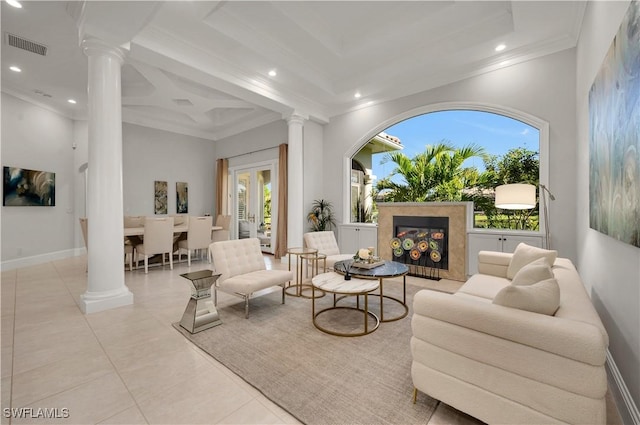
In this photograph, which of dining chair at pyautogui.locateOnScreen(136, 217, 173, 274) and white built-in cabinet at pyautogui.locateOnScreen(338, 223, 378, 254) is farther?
white built-in cabinet at pyautogui.locateOnScreen(338, 223, 378, 254)

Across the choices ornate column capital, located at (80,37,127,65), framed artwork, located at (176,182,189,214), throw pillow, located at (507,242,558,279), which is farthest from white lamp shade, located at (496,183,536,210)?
framed artwork, located at (176,182,189,214)

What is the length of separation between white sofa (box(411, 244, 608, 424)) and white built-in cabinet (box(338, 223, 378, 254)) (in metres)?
3.93

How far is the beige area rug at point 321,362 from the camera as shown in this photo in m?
1.67

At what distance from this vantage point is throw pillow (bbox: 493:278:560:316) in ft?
4.61

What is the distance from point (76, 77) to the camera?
4852 mm

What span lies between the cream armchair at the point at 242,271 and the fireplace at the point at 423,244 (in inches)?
86.6

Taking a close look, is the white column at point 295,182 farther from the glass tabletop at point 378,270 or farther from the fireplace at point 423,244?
the glass tabletop at point 378,270

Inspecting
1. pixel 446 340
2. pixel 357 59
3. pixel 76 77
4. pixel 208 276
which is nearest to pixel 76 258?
pixel 76 77

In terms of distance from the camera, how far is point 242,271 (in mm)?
3361

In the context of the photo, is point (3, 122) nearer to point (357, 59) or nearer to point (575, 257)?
point (357, 59)

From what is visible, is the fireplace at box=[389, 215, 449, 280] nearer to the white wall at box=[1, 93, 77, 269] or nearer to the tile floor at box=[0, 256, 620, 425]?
the tile floor at box=[0, 256, 620, 425]

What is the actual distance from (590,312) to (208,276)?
9.36ft

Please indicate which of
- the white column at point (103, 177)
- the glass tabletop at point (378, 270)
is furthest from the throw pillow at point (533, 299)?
the white column at point (103, 177)

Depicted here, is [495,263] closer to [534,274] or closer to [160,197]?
[534,274]
